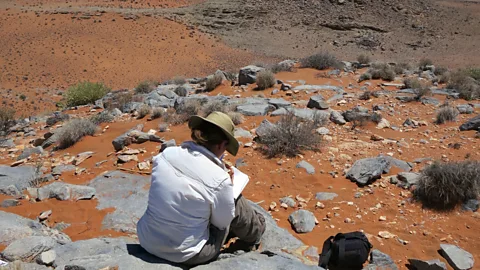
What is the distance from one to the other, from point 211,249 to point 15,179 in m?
4.18

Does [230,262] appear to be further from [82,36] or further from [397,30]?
[397,30]

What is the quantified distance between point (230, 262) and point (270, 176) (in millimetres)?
2678

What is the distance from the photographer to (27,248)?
304cm

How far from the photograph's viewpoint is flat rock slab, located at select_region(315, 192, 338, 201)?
497 cm

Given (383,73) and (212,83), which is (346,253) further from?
(383,73)

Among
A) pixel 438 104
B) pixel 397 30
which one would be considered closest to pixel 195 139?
pixel 438 104

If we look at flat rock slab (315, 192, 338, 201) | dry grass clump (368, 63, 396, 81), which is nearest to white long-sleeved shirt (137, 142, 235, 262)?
flat rock slab (315, 192, 338, 201)

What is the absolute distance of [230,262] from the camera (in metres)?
2.93

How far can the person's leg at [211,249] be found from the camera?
2.83 metres

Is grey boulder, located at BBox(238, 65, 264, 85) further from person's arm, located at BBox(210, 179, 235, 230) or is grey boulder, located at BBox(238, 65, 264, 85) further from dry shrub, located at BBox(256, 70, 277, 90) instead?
person's arm, located at BBox(210, 179, 235, 230)

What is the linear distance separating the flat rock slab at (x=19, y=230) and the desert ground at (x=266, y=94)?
0.16m

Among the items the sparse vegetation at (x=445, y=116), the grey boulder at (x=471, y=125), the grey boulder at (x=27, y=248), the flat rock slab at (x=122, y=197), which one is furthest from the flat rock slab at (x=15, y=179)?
the grey boulder at (x=471, y=125)

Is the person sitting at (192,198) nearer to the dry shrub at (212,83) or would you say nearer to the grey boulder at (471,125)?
the grey boulder at (471,125)

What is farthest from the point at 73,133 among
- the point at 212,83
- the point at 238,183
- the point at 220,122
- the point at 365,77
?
the point at 365,77
